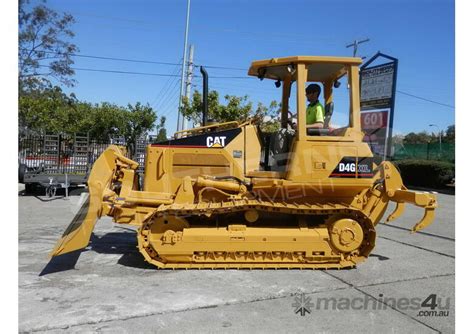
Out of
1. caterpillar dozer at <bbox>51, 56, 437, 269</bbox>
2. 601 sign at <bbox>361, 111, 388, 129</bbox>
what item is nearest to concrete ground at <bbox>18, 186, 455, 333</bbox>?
caterpillar dozer at <bbox>51, 56, 437, 269</bbox>

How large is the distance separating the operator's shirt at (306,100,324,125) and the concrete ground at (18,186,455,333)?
6.85ft

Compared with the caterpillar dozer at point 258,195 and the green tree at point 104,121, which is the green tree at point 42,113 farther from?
the caterpillar dozer at point 258,195

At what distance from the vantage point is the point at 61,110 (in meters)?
34.3

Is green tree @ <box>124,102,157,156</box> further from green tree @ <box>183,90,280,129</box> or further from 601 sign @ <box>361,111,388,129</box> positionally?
601 sign @ <box>361,111,388,129</box>

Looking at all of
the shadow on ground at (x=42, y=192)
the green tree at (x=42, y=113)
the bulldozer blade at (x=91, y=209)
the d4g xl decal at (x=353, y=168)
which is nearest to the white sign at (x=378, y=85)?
the d4g xl decal at (x=353, y=168)

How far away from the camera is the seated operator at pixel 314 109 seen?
570 cm

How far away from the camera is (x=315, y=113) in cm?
573

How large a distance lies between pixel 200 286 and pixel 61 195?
37.3 feet

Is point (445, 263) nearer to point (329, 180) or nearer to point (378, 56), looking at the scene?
point (329, 180)

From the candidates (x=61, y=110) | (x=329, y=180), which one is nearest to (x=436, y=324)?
(x=329, y=180)

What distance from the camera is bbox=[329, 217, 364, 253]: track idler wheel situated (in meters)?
5.41

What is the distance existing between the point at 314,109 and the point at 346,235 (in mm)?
1814

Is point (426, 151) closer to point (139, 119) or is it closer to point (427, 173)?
point (427, 173)

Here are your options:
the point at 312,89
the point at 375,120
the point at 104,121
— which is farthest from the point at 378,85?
the point at 104,121
